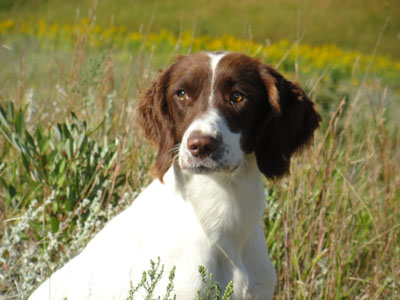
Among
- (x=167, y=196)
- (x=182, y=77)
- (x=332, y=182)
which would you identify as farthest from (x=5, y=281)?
(x=332, y=182)

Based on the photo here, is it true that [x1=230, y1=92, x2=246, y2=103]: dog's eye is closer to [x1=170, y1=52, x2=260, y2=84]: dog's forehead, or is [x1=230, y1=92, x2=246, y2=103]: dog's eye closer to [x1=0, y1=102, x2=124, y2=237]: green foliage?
[x1=170, y1=52, x2=260, y2=84]: dog's forehead

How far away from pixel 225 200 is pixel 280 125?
1.52 ft

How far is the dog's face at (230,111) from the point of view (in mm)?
2398

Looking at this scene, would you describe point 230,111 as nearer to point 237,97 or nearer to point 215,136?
point 237,97

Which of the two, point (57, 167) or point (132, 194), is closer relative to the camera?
point (57, 167)

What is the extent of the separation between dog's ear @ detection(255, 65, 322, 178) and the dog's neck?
0.30ft

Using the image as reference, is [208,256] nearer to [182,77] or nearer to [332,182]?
[182,77]

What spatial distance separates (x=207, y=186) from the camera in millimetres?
2512

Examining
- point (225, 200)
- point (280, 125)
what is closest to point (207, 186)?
point (225, 200)

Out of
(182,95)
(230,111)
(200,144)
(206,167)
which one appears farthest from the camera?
(182,95)

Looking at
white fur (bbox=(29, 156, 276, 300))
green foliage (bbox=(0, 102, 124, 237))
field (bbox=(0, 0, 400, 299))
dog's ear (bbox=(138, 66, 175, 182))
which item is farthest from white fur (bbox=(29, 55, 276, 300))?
green foliage (bbox=(0, 102, 124, 237))

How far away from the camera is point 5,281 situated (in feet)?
8.74

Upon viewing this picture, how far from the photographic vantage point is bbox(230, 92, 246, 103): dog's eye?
2.51 meters

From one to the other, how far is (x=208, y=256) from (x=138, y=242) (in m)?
0.33
